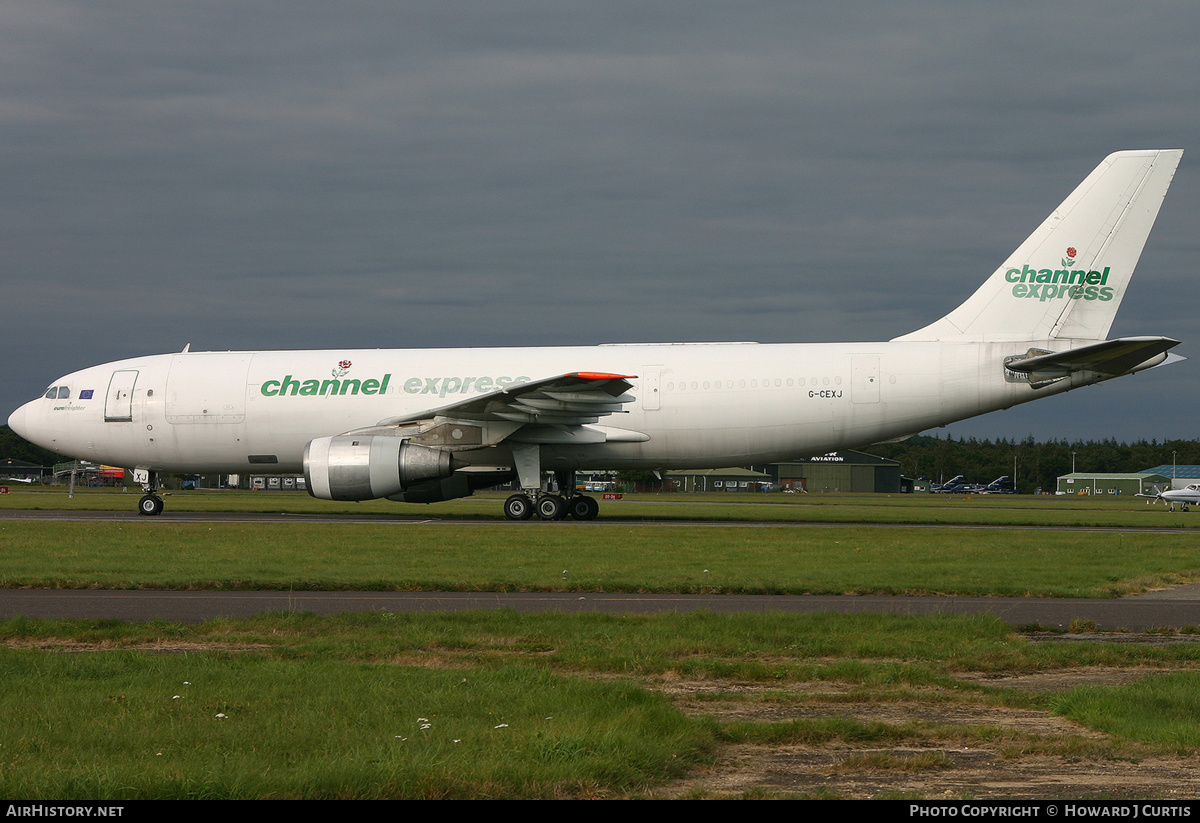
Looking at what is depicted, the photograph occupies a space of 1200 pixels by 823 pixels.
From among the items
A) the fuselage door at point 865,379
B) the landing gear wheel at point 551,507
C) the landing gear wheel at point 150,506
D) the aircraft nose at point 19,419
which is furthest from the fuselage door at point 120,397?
the fuselage door at point 865,379

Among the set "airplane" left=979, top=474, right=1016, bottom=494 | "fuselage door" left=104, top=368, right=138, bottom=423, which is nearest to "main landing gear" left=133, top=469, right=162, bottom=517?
"fuselage door" left=104, top=368, right=138, bottom=423

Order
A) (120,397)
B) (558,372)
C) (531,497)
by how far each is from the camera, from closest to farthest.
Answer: (531,497) < (558,372) < (120,397)

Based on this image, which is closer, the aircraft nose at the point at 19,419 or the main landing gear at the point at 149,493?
the main landing gear at the point at 149,493

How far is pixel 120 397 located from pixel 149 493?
8.68 feet

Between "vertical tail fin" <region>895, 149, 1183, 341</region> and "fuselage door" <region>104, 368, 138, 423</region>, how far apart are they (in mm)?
21442

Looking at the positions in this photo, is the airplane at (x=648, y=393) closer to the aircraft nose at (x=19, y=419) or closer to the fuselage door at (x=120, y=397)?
the fuselage door at (x=120, y=397)

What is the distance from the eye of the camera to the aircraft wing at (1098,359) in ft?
74.3

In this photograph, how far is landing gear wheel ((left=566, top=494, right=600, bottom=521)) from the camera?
26.6m

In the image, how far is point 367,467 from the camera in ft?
78.3

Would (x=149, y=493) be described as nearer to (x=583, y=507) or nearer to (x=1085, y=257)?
(x=583, y=507)

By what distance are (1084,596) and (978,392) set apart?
12862mm

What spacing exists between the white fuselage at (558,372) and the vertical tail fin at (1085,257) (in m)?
0.70

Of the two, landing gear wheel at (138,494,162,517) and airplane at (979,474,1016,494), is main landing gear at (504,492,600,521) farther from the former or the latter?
airplane at (979,474,1016,494)

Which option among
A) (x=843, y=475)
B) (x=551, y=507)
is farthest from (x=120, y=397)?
(x=843, y=475)
